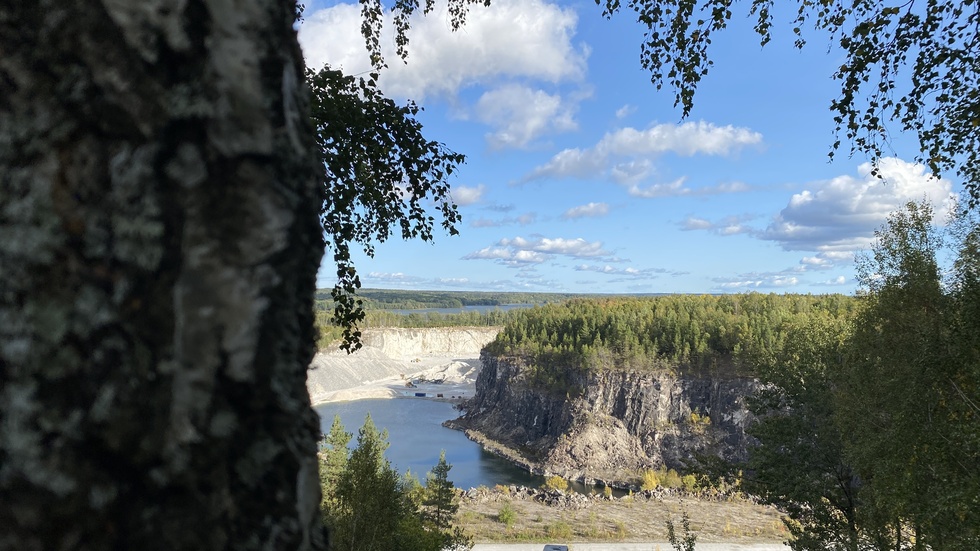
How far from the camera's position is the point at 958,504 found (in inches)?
208

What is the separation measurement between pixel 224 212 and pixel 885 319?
9831 mm

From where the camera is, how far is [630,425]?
4462cm

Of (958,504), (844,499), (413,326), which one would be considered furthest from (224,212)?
(413,326)

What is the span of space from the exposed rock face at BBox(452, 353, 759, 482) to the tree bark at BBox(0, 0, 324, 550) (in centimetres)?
4323

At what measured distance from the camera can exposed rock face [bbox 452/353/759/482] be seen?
42.0m

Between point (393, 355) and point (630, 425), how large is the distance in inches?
2328

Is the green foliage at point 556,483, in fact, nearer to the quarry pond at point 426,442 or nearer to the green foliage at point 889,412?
the quarry pond at point 426,442

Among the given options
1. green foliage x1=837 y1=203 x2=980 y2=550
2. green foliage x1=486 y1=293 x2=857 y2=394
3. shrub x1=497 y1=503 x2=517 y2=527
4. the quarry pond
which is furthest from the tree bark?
green foliage x1=486 y1=293 x2=857 y2=394

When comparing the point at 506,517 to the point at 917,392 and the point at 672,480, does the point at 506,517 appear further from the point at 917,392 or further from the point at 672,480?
the point at 917,392

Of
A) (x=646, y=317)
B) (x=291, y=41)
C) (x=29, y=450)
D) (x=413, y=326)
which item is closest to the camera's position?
(x=29, y=450)

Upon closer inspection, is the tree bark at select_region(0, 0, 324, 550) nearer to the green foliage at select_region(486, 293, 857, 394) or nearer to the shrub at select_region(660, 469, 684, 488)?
the shrub at select_region(660, 469, 684, 488)

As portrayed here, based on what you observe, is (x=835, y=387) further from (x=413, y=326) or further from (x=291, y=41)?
(x=413, y=326)

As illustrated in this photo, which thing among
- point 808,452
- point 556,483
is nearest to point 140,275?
point 808,452

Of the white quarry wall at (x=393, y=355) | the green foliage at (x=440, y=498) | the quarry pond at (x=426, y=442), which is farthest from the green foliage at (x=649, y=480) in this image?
the white quarry wall at (x=393, y=355)
